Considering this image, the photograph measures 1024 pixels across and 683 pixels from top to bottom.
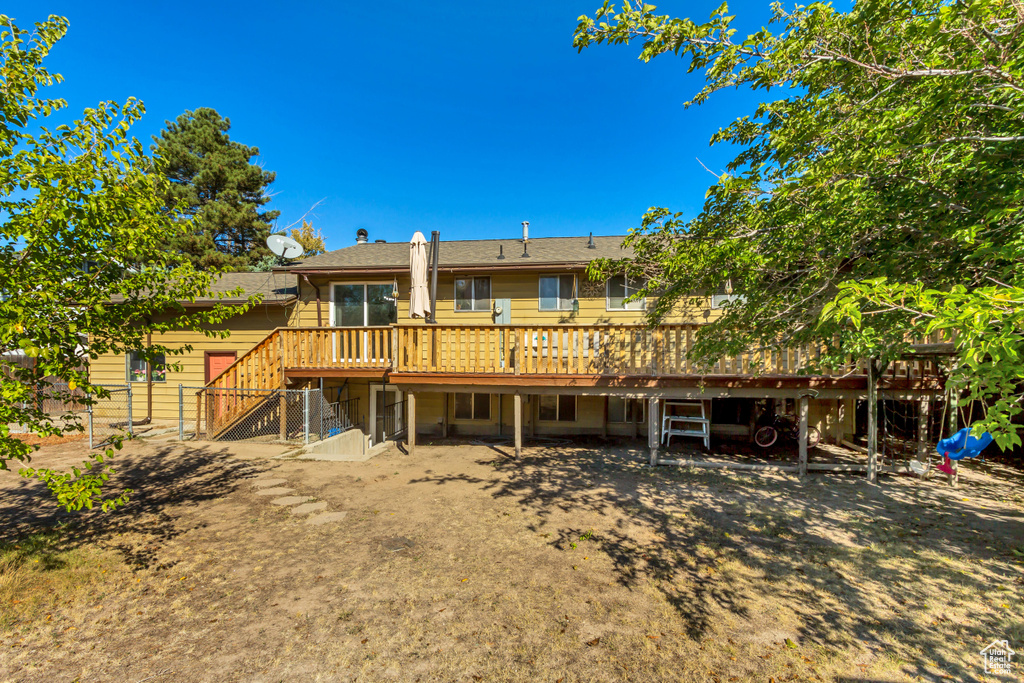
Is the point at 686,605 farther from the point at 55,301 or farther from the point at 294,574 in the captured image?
the point at 55,301

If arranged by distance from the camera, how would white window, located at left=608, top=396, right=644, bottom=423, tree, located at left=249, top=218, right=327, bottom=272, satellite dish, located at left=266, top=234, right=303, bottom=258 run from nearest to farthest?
Answer: white window, located at left=608, top=396, right=644, bottom=423 → satellite dish, located at left=266, top=234, right=303, bottom=258 → tree, located at left=249, top=218, right=327, bottom=272

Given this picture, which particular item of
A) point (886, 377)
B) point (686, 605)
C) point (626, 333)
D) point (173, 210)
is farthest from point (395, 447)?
point (886, 377)

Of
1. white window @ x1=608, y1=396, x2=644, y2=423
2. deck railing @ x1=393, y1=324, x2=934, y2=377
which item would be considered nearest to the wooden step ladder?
white window @ x1=608, y1=396, x2=644, y2=423

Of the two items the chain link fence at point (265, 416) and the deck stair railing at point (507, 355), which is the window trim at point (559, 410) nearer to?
the deck stair railing at point (507, 355)

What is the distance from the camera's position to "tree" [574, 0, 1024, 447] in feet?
10.3

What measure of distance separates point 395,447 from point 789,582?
320 inches

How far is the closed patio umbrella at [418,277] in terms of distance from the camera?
9.11m

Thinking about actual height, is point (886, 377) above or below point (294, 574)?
above

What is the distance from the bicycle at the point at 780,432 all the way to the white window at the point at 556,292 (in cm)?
547

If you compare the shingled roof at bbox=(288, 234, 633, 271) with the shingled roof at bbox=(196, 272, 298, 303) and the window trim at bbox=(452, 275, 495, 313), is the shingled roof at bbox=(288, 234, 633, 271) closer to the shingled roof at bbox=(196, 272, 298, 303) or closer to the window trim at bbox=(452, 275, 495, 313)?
the window trim at bbox=(452, 275, 495, 313)

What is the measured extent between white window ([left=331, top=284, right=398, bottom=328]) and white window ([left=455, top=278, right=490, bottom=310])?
1816 millimetres

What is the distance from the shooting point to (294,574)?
4254 millimetres

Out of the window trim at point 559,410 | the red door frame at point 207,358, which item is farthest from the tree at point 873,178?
the red door frame at point 207,358

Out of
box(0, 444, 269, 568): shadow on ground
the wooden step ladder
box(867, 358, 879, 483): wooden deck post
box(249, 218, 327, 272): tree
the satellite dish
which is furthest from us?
box(249, 218, 327, 272): tree
